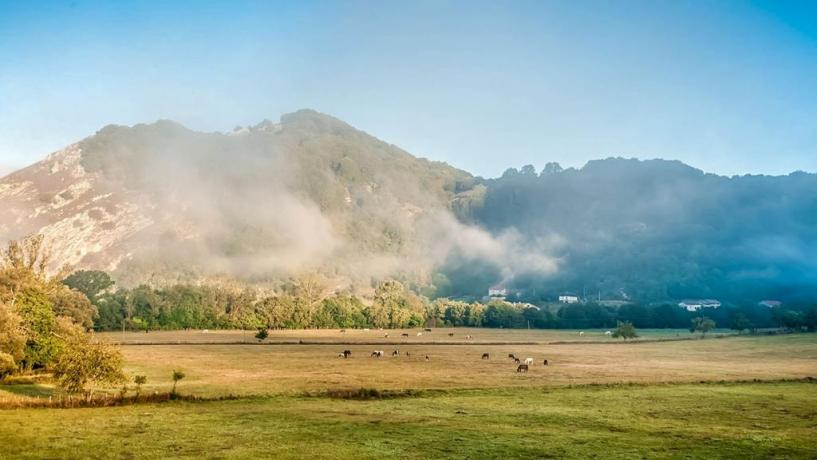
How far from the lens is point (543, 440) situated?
2792cm

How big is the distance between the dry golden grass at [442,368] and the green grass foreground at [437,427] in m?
7.75

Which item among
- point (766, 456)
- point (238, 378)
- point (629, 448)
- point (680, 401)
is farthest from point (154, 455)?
point (680, 401)

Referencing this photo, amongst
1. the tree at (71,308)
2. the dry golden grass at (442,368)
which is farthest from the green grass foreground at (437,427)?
the tree at (71,308)

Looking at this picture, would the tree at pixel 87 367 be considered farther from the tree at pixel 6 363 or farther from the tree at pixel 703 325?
the tree at pixel 703 325

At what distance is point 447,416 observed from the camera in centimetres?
3466

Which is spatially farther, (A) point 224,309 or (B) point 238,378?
(A) point 224,309

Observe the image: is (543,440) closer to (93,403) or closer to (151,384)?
(93,403)

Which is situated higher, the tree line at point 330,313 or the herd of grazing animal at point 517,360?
the tree line at point 330,313

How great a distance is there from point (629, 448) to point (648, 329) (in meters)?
165

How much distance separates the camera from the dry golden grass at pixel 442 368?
5019cm

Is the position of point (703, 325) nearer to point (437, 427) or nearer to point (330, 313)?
point (330, 313)

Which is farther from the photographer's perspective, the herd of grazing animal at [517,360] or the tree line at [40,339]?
the herd of grazing animal at [517,360]

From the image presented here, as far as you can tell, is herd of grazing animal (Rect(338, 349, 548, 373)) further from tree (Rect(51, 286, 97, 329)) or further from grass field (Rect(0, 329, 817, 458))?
tree (Rect(51, 286, 97, 329))

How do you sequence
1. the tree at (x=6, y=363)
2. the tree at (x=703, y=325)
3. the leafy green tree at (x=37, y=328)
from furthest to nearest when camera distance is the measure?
the tree at (x=703, y=325), the leafy green tree at (x=37, y=328), the tree at (x=6, y=363)
